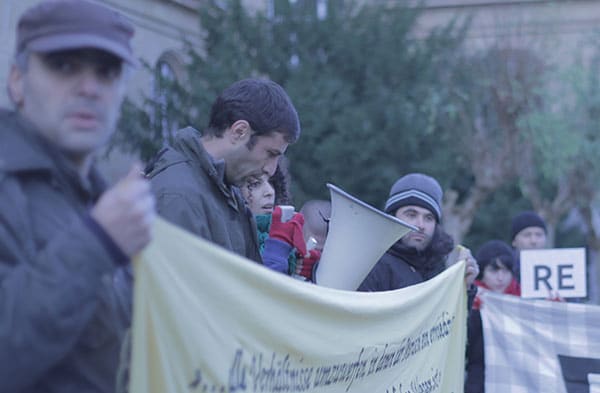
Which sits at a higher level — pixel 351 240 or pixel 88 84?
pixel 351 240

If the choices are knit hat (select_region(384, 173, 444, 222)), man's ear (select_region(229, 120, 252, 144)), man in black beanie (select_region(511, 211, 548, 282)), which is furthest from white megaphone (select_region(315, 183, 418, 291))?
man in black beanie (select_region(511, 211, 548, 282))

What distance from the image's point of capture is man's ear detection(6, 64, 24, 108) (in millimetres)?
2227

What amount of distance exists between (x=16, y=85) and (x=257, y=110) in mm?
1478

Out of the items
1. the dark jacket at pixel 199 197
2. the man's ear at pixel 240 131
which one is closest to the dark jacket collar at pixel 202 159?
the dark jacket at pixel 199 197

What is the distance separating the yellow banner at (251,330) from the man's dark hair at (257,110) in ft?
2.33

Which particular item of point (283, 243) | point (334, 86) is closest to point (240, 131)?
point (283, 243)

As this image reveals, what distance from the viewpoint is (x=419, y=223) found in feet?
16.3

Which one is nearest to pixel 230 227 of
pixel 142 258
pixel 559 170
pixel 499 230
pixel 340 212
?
pixel 340 212

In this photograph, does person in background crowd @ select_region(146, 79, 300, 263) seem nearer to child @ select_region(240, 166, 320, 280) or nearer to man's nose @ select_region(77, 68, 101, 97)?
child @ select_region(240, 166, 320, 280)

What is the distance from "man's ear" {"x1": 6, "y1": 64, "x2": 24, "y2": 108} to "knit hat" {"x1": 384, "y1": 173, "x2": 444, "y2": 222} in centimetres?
304

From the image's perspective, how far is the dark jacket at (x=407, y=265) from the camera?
4.71 m

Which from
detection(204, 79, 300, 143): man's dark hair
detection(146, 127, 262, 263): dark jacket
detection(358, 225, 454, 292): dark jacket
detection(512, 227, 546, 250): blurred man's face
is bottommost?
detection(146, 127, 262, 263): dark jacket

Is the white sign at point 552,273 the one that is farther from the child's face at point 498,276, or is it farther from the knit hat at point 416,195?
the knit hat at point 416,195

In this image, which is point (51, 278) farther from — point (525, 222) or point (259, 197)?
point (525, 222)
